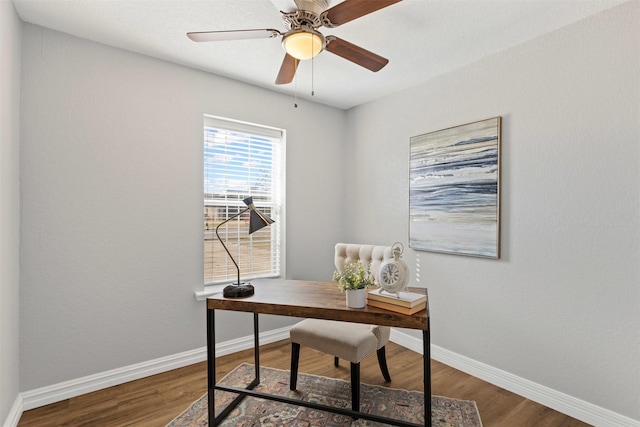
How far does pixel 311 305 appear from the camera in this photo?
1.71 m

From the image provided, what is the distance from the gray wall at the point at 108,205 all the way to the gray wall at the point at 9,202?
0.09 metres

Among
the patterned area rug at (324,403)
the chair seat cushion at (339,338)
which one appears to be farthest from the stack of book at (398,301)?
the patterned area rug at (324,403)

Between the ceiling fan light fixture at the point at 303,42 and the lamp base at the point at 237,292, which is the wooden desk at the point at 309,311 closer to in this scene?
the lamp base at the point at 237,292

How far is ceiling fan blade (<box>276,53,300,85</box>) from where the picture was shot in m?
1.92

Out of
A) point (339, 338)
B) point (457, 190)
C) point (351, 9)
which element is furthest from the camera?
point (457, 190)

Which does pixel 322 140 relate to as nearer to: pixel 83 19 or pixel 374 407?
pixel 83 19

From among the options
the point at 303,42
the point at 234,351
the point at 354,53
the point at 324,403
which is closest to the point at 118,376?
the point at 234,351

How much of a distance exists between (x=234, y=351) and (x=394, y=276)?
204 cm

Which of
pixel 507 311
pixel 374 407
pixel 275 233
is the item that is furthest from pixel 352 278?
pixel 275 233

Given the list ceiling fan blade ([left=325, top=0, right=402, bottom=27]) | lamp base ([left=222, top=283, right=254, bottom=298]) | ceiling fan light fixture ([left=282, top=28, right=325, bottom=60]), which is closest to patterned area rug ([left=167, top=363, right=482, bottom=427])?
lamp base ([left=222, top=283, right=254, bottom=298])

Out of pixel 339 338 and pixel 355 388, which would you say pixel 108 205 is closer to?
pixel 339 338

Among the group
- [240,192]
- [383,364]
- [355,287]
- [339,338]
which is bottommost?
[383,364]

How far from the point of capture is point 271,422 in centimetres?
198

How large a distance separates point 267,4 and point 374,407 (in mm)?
2607
